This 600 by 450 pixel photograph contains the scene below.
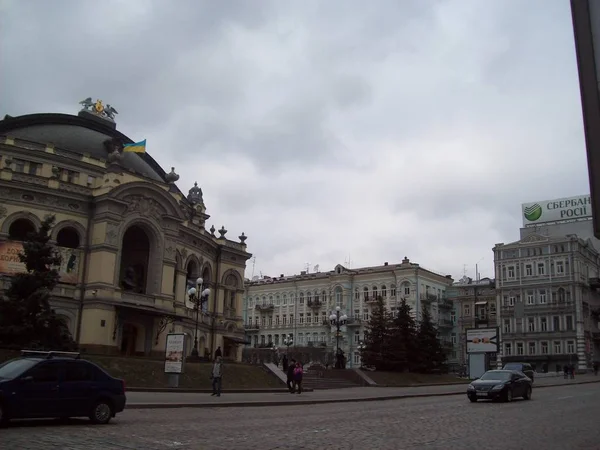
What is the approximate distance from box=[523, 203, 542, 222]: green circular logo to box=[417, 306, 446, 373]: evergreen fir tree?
4600 cm

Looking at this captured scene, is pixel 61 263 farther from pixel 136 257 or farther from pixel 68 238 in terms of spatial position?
pixel 136 257

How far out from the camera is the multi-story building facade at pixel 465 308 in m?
89.9

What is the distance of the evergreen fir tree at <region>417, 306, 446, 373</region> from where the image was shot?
50469 millimetres

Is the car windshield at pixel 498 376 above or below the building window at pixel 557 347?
below

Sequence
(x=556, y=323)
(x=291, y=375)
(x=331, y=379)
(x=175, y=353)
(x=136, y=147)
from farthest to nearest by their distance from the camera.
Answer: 1. (x=556, y=323)
2. (x=136, y=147)
3. (x=331, y=379)
4. (x=291, y=375)
5. (x=175, y=353)

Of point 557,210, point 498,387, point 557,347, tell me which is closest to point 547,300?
point 557,347

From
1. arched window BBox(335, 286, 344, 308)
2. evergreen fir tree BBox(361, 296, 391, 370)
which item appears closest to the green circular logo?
arched window BBox(335, 286, 344, 308)

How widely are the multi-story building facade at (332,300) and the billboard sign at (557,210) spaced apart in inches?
609

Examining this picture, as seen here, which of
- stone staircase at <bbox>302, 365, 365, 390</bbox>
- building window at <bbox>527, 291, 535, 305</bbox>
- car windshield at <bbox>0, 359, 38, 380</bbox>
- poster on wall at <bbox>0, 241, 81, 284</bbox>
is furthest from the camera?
building window at <bbox>527, 291, 535, 305</bbox>

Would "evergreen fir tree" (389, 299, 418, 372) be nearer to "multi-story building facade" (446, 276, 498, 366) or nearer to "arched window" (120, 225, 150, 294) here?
"arched window" (120, 225, 150, 294)

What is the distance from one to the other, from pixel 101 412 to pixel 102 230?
105 ft

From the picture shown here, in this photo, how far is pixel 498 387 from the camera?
2597cm

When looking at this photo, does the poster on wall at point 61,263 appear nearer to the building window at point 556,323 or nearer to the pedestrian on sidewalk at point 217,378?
the pedestrian on sidewalk at point 217,378

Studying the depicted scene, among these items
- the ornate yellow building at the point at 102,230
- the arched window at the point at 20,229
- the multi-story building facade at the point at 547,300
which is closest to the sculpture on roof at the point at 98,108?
the ornate yellow building at the point at 102,230
